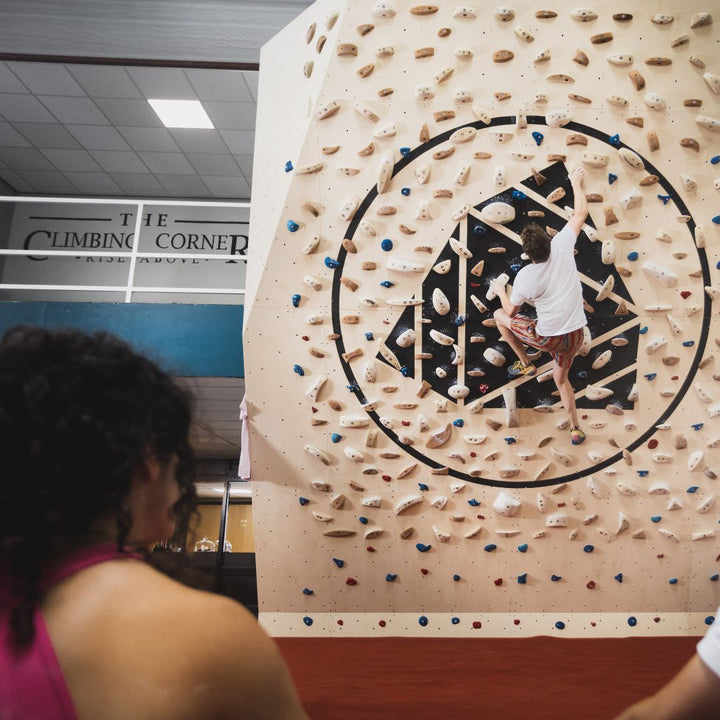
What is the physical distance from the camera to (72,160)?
748 cm

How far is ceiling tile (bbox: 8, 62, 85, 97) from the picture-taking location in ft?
19.4

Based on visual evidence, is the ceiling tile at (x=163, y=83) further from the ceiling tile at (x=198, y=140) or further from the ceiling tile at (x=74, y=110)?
the ceiling tile at (x=74, y=110)

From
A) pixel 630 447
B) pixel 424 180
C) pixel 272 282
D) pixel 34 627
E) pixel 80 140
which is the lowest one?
pixel 34 627

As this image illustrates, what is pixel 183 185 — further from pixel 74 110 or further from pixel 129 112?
pixel 74 110

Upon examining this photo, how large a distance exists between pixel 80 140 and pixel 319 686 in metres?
6.42

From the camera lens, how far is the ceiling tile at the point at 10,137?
272 inches

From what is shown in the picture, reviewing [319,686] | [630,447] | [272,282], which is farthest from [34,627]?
[630,447]

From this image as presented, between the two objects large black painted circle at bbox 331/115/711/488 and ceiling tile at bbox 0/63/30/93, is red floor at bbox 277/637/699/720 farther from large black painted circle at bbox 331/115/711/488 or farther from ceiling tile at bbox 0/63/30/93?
ceiling tile at bbox 0/63/30/93

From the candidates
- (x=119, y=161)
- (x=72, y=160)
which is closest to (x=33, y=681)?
(x=119, y=161)

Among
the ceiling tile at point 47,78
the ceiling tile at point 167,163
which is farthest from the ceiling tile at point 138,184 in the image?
the ceiling tile at point 47,78

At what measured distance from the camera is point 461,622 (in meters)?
3.83

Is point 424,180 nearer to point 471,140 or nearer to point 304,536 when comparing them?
point 471,140

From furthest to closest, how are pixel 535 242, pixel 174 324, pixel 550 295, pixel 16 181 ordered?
pixel 16 181 → pixel 174 324 → pixel 550 295 → pixel 535 242

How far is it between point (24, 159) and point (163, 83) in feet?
8.07
